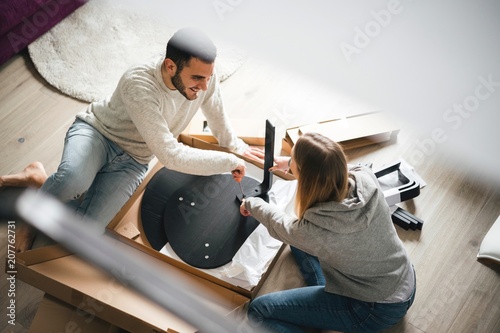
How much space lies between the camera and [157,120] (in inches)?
59.1

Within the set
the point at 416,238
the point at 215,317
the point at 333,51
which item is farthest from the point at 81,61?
the point at 215,317

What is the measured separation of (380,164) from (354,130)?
0.16 meters

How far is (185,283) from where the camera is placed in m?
1.56

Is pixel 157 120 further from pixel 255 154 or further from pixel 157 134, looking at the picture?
pixel 255 154

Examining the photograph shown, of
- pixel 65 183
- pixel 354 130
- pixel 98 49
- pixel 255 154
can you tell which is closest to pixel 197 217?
pixel 255 154

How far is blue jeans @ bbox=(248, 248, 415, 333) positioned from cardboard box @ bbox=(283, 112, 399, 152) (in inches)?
25.3

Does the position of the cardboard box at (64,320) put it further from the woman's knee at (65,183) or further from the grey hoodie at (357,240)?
the grey hoodie at (357,240)

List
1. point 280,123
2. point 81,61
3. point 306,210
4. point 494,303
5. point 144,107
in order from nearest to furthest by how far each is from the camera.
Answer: point 306,210, point 144,107, point 494,303, point 280,123, point 81,61

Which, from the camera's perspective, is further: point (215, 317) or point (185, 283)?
point (185, 283)

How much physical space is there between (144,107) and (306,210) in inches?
21.5

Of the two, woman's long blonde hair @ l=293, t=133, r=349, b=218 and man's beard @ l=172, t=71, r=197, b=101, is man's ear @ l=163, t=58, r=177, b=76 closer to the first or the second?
man's beard @ l=172, t=71, r=197, b=101

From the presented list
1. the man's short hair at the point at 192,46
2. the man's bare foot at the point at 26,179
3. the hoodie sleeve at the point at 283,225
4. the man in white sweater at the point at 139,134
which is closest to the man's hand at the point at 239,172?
the man in white sweater at the point at 139,134

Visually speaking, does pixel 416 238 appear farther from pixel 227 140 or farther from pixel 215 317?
pixel 215 317

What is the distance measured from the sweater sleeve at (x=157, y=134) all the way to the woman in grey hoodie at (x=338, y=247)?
201mm
